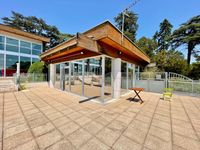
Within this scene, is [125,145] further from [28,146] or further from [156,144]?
[28,146]

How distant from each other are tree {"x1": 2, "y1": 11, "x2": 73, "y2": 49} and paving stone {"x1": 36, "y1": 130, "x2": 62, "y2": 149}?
23.7 m

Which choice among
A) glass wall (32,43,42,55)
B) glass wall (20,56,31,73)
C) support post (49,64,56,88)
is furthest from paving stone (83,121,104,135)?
glass wall (32,43,42,55)

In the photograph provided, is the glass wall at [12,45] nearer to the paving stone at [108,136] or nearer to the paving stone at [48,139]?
the paving stone at [48,139]

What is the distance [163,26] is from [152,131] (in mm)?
30554

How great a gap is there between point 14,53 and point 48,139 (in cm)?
1486

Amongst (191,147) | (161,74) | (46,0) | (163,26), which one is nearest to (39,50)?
(46,0)

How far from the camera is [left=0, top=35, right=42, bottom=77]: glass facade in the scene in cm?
1235

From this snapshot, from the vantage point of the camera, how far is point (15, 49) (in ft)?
43.5

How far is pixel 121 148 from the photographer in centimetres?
218

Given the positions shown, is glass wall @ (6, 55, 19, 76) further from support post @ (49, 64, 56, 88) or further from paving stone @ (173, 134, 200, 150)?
paving stone @ (173, 134, 200, 150)

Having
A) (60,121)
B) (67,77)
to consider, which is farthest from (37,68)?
(60,121)

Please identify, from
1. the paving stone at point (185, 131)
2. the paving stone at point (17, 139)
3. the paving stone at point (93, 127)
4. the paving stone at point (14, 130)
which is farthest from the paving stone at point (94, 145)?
the paving stone at point (185, 131)

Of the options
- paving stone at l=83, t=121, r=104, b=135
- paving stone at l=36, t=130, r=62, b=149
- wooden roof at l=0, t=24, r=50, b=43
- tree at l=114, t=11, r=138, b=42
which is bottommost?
paving stone at l=83, t=121, r=104, b=135

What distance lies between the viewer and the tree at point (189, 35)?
15.7 m
